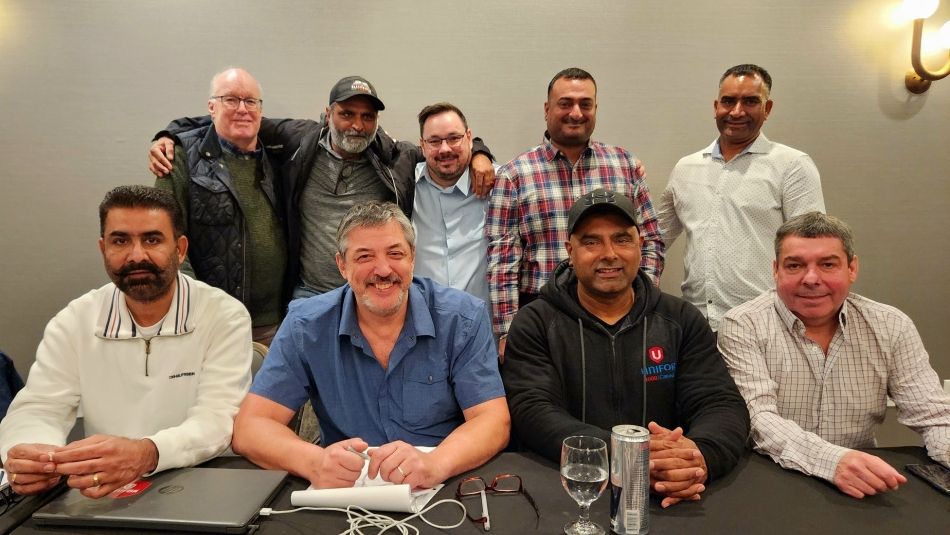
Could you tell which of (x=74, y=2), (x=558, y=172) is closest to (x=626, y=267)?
(x=558, y=172)

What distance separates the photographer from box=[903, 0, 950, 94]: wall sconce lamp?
324 centimetres

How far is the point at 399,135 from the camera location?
3314 millimetres

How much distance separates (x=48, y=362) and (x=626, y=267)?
5.88 feet

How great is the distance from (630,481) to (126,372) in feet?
4.97

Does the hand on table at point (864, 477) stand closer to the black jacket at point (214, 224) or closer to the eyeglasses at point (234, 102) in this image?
the black jacket at point (214, 224)

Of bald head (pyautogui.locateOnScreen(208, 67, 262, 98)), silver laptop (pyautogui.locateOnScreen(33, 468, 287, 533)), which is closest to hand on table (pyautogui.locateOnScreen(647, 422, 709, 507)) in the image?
silver laptop (pyautogui.locateOnScreen(33, 468, 287, 533))

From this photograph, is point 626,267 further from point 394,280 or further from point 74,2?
point 74,2

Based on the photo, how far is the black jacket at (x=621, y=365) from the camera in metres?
1.81

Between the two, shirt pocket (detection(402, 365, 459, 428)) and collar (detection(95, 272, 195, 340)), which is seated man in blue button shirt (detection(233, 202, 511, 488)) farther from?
collar (detection(95, 272, 195, 340))

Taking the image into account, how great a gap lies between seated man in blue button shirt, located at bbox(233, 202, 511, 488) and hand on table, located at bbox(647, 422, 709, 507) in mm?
467

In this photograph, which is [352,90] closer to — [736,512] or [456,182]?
[456,182]

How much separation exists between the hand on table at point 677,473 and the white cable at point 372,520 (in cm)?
45

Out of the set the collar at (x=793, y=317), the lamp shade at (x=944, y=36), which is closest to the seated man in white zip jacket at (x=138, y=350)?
the collar at (x=793, y=317)

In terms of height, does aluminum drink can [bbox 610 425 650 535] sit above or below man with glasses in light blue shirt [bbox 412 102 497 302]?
below
